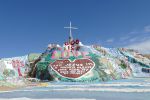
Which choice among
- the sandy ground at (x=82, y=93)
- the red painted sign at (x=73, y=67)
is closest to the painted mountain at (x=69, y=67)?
the red painted sign at (x=73, y=67)

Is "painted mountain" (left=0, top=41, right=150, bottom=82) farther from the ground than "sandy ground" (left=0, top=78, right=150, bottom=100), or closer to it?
farther from the ground

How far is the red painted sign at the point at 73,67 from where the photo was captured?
4890 centimetres

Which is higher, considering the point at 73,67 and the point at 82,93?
the point at 73,67

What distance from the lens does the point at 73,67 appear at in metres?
49.3

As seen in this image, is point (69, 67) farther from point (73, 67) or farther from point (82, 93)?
point (82, 93)

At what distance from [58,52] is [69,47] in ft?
14.2

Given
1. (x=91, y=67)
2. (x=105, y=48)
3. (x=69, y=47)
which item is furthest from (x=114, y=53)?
(x=91, y=67)

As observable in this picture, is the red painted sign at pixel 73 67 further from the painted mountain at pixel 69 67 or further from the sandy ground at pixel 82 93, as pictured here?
the sandy ground at pixel 82 93

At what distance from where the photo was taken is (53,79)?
49062mm

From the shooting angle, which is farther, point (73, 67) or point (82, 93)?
point (73, 67)

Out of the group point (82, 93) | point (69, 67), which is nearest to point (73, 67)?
point (69, 67)

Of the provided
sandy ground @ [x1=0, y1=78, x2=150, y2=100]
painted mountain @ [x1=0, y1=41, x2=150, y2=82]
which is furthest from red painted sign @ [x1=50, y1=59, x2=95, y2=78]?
sandy ground @ [x1=0, y1=78, x2=150, y2=100]

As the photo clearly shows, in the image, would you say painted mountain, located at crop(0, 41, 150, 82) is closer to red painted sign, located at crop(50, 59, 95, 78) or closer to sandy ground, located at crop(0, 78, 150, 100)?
red painted sign, located at crop(50, 59, 95, 78)

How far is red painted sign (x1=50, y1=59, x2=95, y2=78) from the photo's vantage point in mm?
48903
